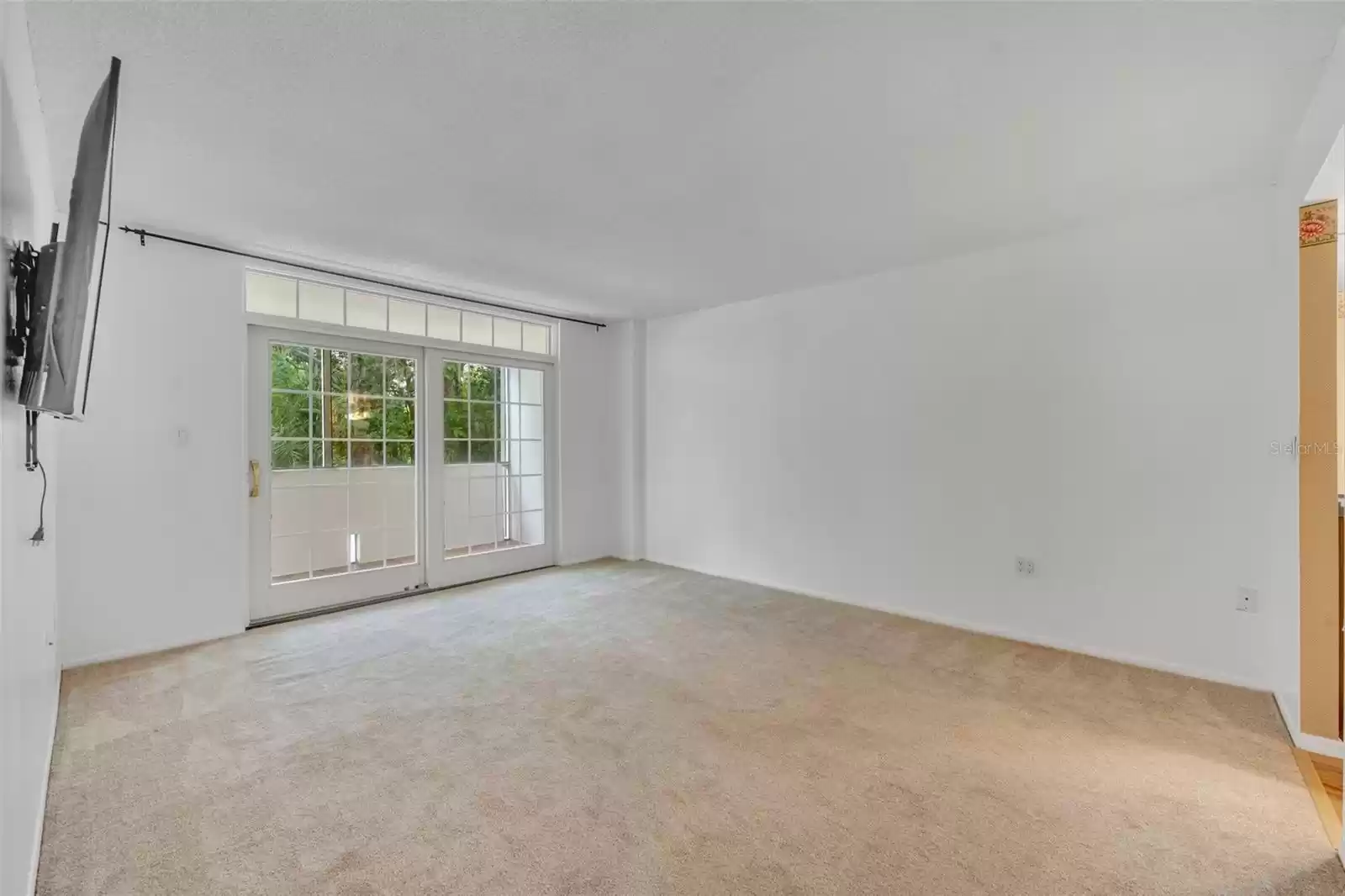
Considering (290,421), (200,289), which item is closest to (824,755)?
(290,421)

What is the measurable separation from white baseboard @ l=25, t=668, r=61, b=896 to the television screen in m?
1.25

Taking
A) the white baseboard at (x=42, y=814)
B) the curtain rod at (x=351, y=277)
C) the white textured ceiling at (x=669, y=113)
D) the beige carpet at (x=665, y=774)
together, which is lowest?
the beige carpet at (x=665, y=774)

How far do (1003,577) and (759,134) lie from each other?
2.99 metres

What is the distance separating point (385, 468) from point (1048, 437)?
14.7 ft

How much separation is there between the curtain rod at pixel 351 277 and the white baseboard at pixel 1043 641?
312 cm

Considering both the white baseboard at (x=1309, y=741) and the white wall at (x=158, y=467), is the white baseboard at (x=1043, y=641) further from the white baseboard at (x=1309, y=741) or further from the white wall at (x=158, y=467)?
the white wall at (x=158, y=467)

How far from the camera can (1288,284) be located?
2.72m

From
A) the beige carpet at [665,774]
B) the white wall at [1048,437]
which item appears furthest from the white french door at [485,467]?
the white wall at [1048,437]

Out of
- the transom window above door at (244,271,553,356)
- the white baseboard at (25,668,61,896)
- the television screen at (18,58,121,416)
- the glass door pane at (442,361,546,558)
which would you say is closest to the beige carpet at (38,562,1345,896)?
the white baseboard at (25,668,61,896)

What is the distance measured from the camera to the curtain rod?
3.43 meters

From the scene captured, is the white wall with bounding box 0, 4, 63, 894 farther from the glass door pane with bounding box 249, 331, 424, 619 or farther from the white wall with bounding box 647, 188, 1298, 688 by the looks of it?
the white wall with bounding box 647, 188, 1298, 688

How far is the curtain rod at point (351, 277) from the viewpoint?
3428 mm

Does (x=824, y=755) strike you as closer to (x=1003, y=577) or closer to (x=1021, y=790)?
(x=1021, y=790)

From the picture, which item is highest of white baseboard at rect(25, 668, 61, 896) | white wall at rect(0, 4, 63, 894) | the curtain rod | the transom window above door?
the curtain rod
